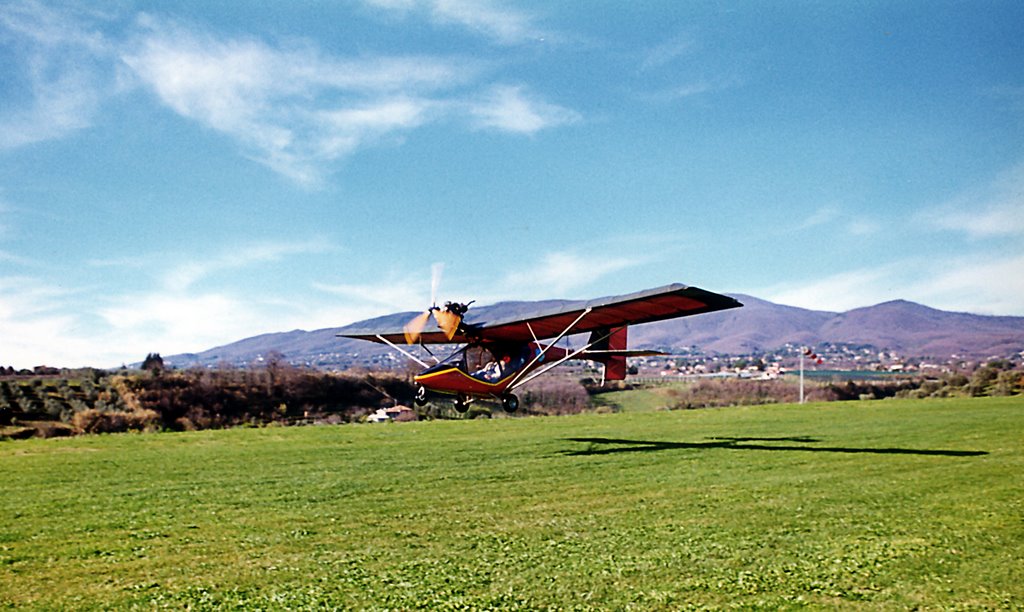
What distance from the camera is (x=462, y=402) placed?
68.3ft

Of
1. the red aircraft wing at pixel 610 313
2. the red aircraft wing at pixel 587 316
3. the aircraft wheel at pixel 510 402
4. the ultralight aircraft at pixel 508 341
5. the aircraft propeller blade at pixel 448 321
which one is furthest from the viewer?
the aircraft wheel at pixel 510 402

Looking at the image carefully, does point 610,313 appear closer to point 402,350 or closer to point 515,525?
point 402,350

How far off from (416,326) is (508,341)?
115 inches

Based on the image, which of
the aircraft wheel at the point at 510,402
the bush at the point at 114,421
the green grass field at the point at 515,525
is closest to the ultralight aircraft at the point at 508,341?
the aircraft wheel at the point at 510,402

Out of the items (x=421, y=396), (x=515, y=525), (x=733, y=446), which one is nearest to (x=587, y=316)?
(x=421, y=396)

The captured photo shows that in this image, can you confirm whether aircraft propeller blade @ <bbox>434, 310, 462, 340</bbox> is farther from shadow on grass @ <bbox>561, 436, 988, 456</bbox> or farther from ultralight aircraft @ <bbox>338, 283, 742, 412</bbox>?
shadow on grass @ <bbox>561, 436, 988, 456</bbox>

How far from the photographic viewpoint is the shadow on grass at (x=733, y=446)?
25625mm

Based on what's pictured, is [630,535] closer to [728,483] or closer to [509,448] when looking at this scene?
[728,483]

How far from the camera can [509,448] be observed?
2814 centimetres

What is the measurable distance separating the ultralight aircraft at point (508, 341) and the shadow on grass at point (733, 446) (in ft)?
21.9

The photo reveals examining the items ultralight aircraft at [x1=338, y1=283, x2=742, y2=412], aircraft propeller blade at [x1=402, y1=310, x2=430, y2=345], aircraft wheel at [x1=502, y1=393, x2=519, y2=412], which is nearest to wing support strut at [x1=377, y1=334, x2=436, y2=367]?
ultralight aircraft at [x1=338, y1=283, x2=742, y2=412]

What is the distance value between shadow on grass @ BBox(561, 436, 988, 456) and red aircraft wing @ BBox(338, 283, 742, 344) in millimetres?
7327

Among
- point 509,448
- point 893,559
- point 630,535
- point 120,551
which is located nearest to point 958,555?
point 893,559

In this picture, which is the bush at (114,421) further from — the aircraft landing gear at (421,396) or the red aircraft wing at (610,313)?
the red aircraft wing at (610,313)
